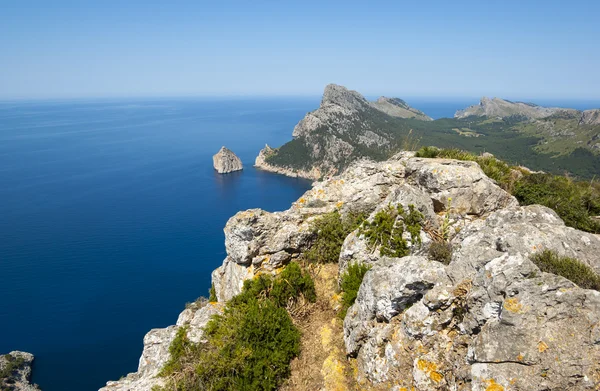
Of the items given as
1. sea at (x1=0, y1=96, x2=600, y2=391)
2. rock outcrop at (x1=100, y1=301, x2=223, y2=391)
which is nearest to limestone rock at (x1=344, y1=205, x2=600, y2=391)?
rock outcrop at (x1=100, y1=301, x2=223, y2=391)

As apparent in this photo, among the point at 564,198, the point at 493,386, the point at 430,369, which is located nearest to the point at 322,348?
the point at 430,369

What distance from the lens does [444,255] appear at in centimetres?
1045

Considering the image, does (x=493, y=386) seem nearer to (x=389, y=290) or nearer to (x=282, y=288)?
(x=389, y=290)

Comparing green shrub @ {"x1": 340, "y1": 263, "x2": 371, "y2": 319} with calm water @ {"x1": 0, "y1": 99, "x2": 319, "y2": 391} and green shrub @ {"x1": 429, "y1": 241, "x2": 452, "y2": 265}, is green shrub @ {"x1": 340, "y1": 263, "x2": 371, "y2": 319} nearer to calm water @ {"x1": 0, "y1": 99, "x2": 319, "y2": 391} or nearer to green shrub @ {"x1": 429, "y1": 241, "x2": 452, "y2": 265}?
green shrub @ {"x1": 429, "y1": 241, "x2": 452, "y2": 265}

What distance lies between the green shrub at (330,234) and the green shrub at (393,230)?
79.4 inches

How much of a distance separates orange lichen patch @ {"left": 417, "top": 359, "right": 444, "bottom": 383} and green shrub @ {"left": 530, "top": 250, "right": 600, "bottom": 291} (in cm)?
400

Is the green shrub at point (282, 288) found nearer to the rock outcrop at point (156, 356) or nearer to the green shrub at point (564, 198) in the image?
the rock outcrop at point (156, 356)

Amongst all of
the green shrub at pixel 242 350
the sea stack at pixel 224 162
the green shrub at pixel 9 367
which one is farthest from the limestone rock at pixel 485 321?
the sea stack at pixel 224 162

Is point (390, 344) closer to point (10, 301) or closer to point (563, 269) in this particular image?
point (563, 269)

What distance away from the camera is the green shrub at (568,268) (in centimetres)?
719

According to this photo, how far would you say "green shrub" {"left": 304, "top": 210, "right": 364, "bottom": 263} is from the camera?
45.0ft

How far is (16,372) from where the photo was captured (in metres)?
51.1

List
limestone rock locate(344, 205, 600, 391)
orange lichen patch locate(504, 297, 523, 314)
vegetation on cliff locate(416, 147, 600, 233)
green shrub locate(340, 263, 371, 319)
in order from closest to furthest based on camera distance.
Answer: limestone rock locate(344, 205, 600, 391)
orange lichen patch locate(504, 297, 523, 314)
green shrub locate(340, 263, 371, 319)
vegetation on cliff locate(416, 147, 600, 233)

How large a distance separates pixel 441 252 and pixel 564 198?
8221 millimetres
